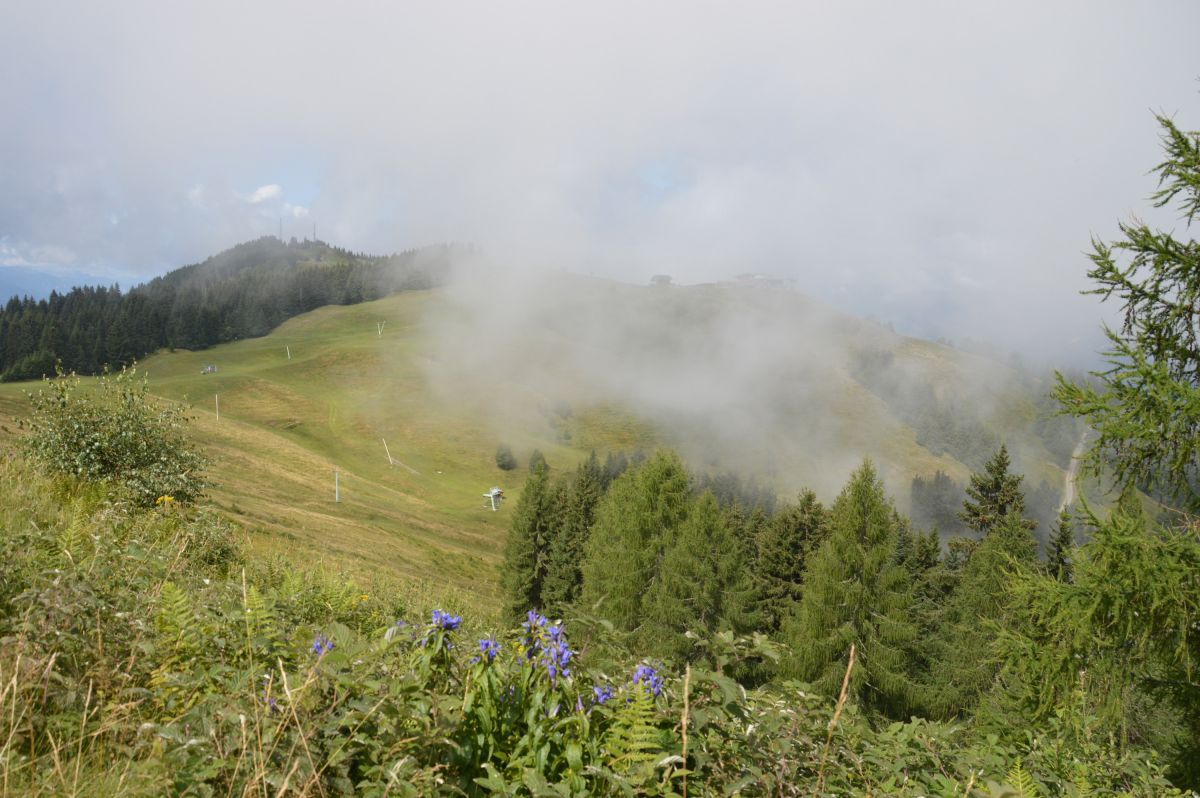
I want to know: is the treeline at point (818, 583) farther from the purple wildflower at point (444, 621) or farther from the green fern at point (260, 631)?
the green fern at point (260, 631)

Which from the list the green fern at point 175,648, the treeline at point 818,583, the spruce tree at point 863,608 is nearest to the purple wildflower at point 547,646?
the green fern at point 175,648

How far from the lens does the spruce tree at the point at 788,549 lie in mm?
47469

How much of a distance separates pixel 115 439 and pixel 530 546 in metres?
41.5

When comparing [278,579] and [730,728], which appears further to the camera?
[278,579]

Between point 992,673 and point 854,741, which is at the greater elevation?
point 854,741

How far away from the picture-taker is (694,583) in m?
32.8

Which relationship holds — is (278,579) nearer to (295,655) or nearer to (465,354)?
(295,655)

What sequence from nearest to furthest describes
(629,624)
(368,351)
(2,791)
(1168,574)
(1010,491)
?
(2,791) → (1168,574) → (629,624) → (1010,491) → (368,351)

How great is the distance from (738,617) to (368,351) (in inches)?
6558

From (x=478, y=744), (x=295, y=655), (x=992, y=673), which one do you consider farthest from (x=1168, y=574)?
(x=992, y=673)

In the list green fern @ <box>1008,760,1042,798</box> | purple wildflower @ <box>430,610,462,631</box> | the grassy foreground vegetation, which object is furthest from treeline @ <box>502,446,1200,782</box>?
purple wildflower @ <box>430,610,462,631</box>

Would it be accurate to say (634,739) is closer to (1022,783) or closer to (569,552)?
(1022,783)

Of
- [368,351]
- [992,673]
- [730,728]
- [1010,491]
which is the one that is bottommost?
[992,673]

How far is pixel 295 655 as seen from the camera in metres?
3.68
